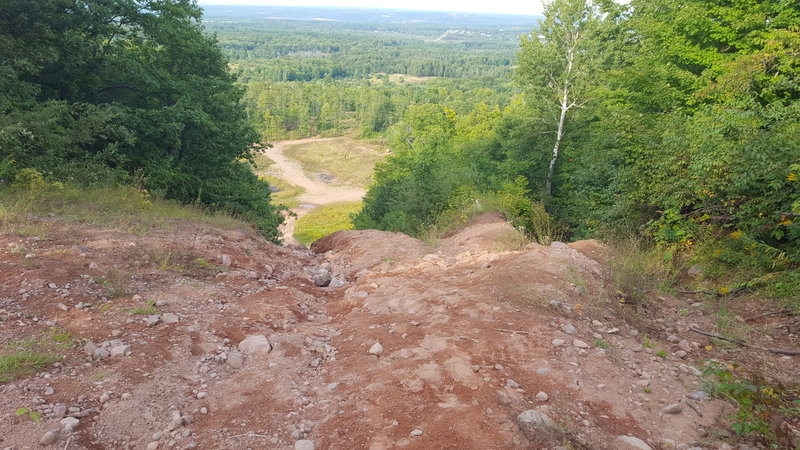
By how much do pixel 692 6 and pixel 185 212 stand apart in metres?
15.5

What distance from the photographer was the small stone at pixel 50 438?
310 cm

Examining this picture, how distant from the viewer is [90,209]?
28.8 feet

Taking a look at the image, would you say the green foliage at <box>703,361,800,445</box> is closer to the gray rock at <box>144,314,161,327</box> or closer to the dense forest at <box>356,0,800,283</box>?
the dense forest at <box>356,0,800,283</box>

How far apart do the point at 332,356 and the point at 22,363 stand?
2.66 m

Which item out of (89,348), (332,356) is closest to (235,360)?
(332,356)

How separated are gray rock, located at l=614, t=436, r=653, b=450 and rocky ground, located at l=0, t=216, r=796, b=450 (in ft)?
0.04

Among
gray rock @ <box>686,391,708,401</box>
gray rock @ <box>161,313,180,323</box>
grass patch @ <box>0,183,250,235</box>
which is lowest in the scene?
grass patch @ <box>0,183,250,235</box>

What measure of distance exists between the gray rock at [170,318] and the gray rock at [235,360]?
3.04 ft

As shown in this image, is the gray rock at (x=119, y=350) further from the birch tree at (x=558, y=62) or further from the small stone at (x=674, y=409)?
the birch tree at (x=558, y=62)

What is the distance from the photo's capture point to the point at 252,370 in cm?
442

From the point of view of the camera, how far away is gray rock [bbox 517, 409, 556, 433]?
3.44 meters

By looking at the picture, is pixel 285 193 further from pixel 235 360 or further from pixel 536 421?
pixel 536 421

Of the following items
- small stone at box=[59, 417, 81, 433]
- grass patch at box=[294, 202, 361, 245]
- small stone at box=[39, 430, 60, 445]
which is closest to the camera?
small stone at box=[39, 430, 60, 445]

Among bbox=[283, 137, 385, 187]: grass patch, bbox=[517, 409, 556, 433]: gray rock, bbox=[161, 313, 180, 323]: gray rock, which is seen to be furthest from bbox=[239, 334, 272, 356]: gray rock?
bbox=[283, 137, 385, 187]: grass patch
